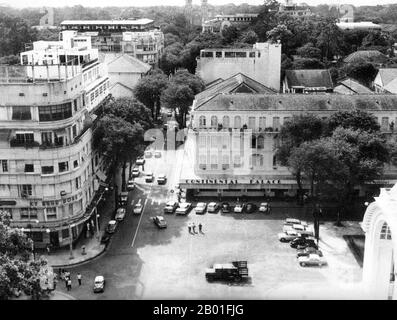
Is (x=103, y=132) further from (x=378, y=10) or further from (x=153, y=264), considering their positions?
(x=378, y=10)

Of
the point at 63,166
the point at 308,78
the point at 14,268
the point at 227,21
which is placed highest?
the point at 227,21

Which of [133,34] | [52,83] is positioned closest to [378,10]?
[133,34]

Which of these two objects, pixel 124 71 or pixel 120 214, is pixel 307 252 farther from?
pixel 124 71

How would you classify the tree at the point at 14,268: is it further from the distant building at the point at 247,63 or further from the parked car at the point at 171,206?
the distant building at the point at 247,63

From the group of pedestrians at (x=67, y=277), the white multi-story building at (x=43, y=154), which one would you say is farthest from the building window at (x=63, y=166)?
the group of pedestrians at (x=67, y=277)

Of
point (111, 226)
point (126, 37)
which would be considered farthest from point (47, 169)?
point (126, 37)

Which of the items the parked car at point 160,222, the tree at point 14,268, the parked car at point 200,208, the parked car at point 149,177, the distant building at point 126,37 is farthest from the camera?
the distant building at point 126,37
